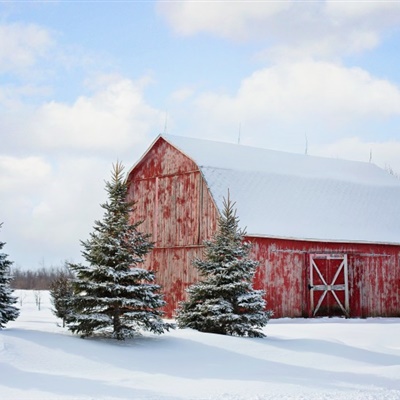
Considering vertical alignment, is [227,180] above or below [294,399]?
above

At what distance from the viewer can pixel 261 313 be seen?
56.0ft

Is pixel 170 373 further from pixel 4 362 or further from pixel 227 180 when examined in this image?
pixel 227 180

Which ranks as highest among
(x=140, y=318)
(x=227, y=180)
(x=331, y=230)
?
(x=227, y=180)

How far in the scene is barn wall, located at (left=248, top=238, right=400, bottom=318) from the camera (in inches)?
977

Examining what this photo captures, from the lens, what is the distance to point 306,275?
2580 cm

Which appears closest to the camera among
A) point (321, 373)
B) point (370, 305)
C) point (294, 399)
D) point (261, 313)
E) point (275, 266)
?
point (294, 399)

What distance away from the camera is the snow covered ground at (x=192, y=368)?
9719mm

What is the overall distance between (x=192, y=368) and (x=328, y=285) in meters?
14.9

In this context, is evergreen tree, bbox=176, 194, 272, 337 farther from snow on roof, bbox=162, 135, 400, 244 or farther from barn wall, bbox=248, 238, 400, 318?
barn wall, bbox=248, 238, 400, 318

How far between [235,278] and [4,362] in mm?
7511

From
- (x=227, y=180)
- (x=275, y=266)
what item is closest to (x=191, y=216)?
(x=227, y=180)

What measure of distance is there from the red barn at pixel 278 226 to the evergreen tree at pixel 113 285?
373 inches

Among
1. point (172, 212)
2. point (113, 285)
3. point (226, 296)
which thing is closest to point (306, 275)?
point (172, 212)

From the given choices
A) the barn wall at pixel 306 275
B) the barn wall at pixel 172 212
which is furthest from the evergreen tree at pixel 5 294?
the barn wall at pixel 306 275
